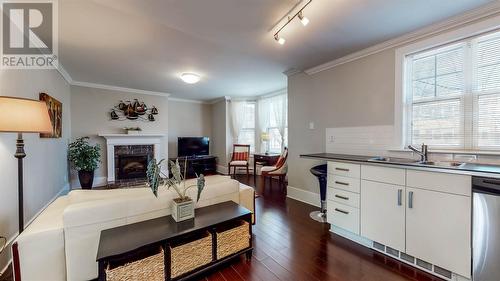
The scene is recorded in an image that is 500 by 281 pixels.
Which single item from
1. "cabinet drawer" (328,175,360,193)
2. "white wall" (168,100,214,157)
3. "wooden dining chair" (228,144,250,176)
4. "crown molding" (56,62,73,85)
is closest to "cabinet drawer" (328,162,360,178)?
"cabinet drawer" (328,175,360,193)

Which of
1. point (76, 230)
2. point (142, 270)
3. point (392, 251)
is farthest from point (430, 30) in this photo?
point (76, 230)

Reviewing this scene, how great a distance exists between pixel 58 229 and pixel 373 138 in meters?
3.46

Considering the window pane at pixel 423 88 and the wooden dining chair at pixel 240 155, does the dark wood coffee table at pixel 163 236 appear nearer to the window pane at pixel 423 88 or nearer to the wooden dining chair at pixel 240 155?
the window pane at pixel 423 88

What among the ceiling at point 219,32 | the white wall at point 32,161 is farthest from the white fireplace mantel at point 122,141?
the ceiling at point 219,32

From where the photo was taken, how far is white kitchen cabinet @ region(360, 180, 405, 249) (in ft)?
6.46

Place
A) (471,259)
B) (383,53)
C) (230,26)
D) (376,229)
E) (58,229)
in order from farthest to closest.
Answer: (383,53) → (230,26) → (376,229) → (471,259) → (58,229)

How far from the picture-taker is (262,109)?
6.13 metres

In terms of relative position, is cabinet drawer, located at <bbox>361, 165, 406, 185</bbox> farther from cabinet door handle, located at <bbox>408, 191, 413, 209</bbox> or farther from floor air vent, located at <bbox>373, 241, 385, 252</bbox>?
floor air vent, located at <bbox>373, 241, 385, 252</bbox>

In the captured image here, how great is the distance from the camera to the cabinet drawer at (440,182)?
5.31ft

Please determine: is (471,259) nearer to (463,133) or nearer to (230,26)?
(463,133)

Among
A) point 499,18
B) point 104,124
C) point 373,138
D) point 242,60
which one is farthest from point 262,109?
point 499,18

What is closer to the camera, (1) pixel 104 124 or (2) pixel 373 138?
(2) pixel 373 138

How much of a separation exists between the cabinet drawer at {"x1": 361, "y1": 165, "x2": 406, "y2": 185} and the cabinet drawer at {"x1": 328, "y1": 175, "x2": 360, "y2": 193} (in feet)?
0.43

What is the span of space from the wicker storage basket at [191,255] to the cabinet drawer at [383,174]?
1.78m
